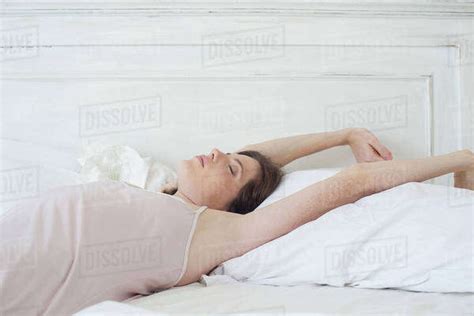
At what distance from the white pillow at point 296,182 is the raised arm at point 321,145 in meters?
0.16

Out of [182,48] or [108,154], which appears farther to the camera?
[182,48]

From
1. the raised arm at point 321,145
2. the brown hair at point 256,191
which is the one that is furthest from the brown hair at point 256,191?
the raised arm at point 321,145

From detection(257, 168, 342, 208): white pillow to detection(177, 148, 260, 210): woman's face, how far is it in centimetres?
8

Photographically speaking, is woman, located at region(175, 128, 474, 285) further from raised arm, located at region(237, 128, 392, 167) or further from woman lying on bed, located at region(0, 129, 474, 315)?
raised arm, located at region(237, 128, 392, 167)

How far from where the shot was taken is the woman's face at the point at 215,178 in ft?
4.82

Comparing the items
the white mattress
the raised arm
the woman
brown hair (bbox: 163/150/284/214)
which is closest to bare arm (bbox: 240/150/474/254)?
the woman

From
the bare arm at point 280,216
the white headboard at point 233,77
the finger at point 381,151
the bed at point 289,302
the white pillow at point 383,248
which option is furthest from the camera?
the white headboard at point 233,77

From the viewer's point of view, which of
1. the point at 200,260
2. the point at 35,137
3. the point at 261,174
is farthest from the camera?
the point at 35,137

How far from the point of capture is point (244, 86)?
185cm

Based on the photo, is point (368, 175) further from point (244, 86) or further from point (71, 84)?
point (71, 84)

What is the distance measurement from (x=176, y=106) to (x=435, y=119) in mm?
864

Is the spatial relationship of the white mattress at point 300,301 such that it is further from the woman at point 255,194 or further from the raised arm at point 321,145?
the raised arm at point 321,145

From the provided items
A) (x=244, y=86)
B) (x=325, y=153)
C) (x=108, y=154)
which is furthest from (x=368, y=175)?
(x=108, y=154)

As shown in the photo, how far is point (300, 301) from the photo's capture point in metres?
0.97
